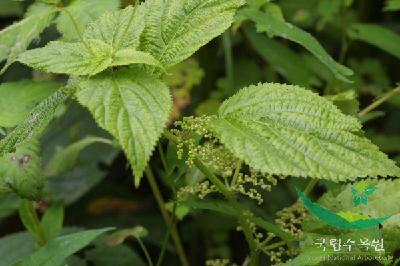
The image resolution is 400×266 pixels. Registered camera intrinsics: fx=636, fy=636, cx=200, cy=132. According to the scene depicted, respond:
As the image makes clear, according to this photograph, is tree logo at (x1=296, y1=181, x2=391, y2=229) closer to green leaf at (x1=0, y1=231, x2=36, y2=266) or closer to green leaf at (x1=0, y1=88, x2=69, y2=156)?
green leaf at (x1=0, y1=88, x2=69, y2=156)

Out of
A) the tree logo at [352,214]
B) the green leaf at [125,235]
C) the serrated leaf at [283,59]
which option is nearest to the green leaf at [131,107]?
the tree logo at [352,214]

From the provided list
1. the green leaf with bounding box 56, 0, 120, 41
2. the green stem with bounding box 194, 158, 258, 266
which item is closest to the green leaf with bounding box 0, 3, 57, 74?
the green leaf with bounding box 56, 0, 120, 41

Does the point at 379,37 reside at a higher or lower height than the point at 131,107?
lower

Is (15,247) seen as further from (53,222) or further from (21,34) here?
(21,34)

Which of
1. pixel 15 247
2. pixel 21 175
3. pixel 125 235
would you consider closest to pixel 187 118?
pixel 21 175

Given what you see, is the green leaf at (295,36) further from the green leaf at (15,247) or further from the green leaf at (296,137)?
the green leaf at (15,247)
